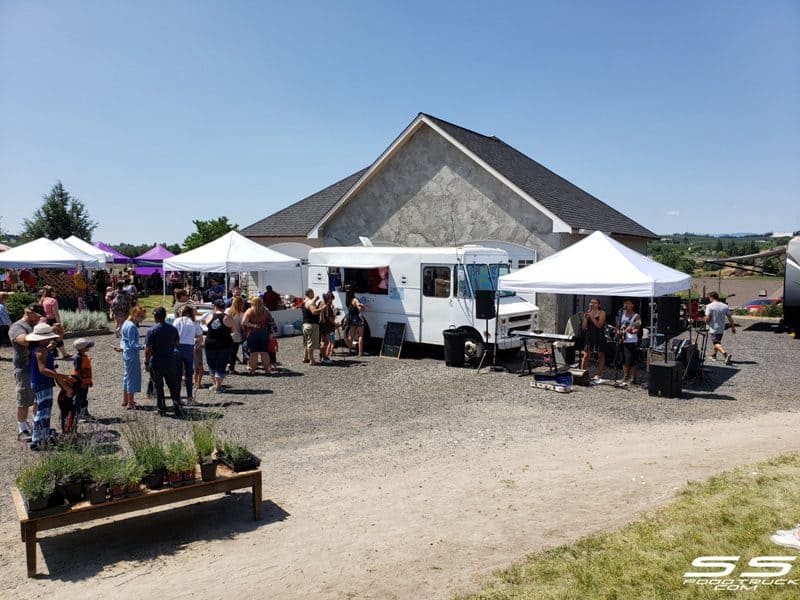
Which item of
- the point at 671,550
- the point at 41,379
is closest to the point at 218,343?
the point at 41,379

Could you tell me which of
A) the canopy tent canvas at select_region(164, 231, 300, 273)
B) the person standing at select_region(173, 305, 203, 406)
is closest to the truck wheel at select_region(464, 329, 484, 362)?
the person standing at select_region(173, 305, 203, 406)

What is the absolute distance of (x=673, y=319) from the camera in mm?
11398

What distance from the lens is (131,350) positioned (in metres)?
9.60

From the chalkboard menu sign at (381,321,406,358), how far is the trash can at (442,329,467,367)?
1495 mm

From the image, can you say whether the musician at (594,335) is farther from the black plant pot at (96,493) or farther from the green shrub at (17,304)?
the green shrub at (17,304)

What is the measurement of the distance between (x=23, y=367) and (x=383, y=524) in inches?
209

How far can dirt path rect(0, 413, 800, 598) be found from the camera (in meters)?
4.85

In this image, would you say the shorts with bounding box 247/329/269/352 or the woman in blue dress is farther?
the shorts with bounding box 247/329/269/352

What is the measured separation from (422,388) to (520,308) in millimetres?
3580

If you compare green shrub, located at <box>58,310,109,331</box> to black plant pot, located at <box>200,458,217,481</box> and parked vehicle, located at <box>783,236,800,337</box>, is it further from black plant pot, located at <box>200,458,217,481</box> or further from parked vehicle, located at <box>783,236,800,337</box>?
parked vehicle, located at <box>783,236,800,337</box>

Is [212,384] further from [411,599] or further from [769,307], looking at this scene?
[769,307]

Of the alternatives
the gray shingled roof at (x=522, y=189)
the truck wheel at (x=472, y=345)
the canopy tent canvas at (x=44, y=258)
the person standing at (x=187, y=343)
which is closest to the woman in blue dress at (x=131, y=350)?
the person standing at (x=187, y=343)

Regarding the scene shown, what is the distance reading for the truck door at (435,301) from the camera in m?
14.2

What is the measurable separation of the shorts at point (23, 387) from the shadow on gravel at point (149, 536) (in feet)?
10.3
